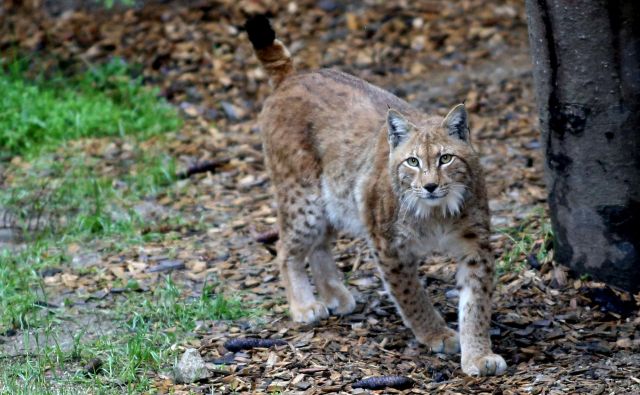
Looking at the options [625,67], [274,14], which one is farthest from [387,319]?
[274,14]

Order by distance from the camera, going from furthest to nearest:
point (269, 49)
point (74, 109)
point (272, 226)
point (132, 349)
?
point (74, 109) → point (272, 226) → point (269, 49) → point (132, 349)

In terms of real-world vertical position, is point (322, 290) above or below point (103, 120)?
below

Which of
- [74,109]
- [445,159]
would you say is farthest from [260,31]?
[74,109]

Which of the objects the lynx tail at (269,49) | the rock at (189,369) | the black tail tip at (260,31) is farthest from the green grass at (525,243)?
the rock at (189,369)

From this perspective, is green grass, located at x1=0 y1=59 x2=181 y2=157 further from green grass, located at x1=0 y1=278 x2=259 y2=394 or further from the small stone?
the small stone

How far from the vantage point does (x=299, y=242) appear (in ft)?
19.5

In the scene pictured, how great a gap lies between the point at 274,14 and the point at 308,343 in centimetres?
567

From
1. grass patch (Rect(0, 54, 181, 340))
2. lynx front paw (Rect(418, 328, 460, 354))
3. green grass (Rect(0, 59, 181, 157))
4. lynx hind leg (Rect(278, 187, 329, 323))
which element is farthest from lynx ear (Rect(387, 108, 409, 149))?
green grass (Rect(0, 59, 181, 157))

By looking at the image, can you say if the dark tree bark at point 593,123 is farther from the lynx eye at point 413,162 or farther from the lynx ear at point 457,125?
the lynx eye at point 413,162

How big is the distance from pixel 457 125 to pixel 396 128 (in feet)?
0.99

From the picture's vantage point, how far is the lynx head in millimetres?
5031

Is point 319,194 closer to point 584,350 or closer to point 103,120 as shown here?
point 584,350

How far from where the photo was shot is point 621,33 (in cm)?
525

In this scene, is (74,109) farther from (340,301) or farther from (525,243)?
(525,243)
